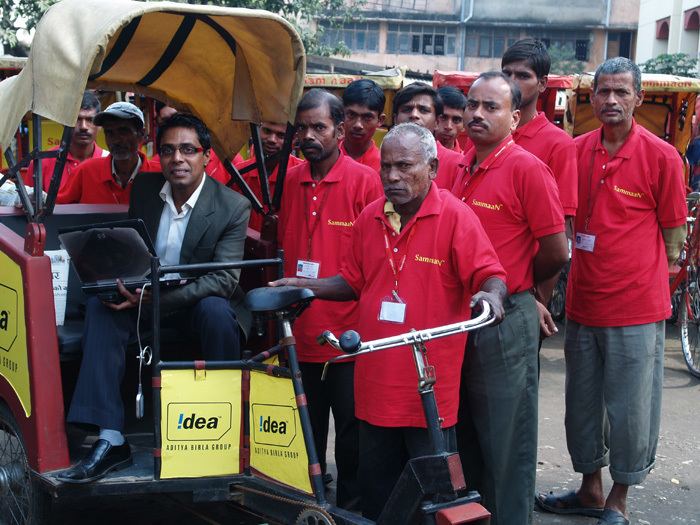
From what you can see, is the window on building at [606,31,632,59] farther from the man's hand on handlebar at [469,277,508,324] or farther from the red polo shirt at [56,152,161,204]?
the man's hand on handlebar at [469,277,508,324]

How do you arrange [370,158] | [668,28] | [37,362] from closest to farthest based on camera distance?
1. [37,362]
2. [370,158]
3. [668,28]

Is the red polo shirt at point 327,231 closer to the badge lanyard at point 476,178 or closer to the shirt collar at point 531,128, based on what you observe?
the badge lanyard at point 476,178

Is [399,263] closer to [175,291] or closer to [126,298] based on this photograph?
[175,291]

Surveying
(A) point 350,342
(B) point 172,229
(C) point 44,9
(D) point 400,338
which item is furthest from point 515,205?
(C) point 44,9

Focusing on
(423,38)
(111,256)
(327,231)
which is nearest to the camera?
(111,256)

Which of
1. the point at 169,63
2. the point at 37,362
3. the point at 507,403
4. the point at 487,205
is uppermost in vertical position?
the point at 169,63

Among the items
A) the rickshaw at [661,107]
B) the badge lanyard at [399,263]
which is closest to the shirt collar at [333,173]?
the badge lanyard at [399,263]

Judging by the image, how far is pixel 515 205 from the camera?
4062 millimetres

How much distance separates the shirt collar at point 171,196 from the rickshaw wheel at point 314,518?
1.61 metres

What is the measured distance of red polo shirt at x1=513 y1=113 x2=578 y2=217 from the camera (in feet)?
14.5

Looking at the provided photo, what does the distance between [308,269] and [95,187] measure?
1.74 m

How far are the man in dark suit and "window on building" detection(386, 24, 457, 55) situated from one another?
1597 inches

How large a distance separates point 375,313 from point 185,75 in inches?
84.6

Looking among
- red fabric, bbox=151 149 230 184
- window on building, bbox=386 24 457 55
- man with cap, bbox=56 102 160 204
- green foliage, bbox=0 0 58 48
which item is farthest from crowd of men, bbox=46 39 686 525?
window on building, bbox=386 24 457 55
